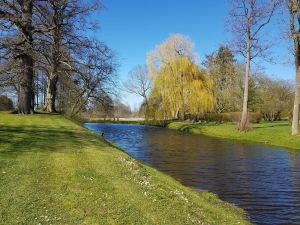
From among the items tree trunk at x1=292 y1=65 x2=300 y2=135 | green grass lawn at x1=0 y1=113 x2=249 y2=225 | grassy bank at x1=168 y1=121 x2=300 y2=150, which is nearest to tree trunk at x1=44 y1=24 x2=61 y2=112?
grassy bank at x1=168 y1=121 x2=300 y2=150

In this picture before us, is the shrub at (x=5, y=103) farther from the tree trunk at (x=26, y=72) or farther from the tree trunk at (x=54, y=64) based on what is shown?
the tree trunk at (x=26, y=72)

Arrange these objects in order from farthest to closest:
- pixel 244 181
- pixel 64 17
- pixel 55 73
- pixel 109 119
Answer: pixel 109 119
pixel 55 73
pixel 64 17
pixel 244 181

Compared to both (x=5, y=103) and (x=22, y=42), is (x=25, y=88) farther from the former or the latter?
(x=5, y=103)

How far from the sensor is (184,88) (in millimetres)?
52688

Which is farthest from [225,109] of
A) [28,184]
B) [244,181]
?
[28,184]

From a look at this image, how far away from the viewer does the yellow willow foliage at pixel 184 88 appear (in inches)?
2041

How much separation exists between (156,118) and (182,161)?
4029 centimetres

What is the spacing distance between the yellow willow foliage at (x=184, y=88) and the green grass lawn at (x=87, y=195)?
130 feet

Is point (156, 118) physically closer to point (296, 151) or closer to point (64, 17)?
point (64, 17)

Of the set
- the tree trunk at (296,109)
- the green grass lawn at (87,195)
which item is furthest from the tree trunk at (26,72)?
the tree trunk at (296,109)

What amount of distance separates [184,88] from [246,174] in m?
35.7

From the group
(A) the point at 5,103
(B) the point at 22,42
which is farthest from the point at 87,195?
(A) the point at 5,103

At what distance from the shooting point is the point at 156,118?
61.4 metres

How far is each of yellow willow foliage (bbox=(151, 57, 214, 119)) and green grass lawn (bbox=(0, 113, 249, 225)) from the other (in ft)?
130
